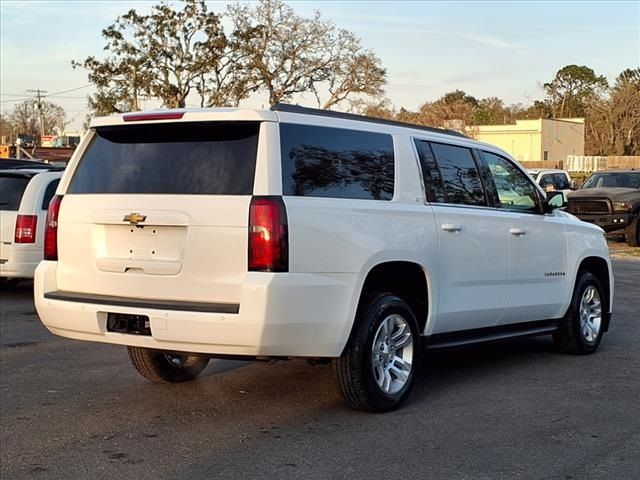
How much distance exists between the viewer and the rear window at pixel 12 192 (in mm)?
11523

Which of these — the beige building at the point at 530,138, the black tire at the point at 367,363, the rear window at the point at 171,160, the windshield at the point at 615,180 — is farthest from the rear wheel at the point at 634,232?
the beige building at the point at 530,138

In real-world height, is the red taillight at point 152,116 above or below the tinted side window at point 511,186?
above

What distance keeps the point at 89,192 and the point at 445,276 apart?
2.59 m

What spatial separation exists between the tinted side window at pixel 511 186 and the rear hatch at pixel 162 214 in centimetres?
270

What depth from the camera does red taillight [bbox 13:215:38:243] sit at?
445 inches

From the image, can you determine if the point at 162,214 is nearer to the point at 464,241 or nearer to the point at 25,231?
the point at 464,241

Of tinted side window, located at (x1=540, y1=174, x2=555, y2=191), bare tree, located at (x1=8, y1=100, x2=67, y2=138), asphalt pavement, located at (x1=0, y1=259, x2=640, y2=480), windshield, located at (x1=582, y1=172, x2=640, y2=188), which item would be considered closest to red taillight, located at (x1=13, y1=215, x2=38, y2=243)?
asphalt pavement, located at (x1=0, y1=259, x2=640, y2=480)

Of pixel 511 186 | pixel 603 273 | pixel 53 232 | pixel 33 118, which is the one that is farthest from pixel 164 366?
pixel 33 118

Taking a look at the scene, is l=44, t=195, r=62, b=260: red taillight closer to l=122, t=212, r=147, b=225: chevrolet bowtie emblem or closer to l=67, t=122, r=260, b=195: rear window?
l=67, t=122, r=260, b=195: rear window

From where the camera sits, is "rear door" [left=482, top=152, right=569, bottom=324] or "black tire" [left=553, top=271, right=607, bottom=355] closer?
"rear door" [left=482, top=152, right=569, bottom=324]

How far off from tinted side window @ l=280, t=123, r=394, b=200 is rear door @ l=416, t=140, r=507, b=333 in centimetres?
49

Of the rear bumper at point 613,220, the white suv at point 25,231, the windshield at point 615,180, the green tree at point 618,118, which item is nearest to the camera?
the white suv at point 25,231

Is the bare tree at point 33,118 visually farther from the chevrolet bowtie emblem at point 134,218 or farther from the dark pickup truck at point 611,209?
the chevrolet bowtie emblem at point 134,218

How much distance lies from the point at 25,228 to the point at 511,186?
6.56m
